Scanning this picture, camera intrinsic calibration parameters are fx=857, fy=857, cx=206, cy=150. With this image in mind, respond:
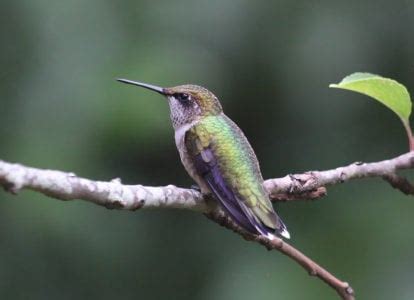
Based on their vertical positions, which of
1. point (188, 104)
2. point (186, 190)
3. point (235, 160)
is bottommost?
point (186, 190)

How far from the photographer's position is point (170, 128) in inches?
185

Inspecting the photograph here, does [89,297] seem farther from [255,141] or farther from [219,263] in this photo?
[255,141]

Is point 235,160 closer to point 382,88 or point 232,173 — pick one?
point 232,173

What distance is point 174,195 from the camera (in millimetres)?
2258

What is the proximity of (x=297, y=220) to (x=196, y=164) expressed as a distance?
70.2 inches

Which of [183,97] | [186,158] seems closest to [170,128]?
[183,97]

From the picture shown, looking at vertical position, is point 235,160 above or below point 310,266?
above

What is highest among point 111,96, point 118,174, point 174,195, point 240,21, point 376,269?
point 240,21

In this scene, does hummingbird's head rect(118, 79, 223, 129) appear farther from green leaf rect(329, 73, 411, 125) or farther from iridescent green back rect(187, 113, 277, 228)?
green leaf rect(329, 73, 411, 125)

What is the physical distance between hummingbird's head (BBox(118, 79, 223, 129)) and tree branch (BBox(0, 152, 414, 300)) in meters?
0.74

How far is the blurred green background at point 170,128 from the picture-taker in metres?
4.52

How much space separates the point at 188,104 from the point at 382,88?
1.07 metres

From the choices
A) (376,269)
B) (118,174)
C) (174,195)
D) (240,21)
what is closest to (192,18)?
(240,21)

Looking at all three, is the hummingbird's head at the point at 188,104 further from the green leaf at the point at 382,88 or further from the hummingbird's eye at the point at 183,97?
the green leaf at the point at 382,88
